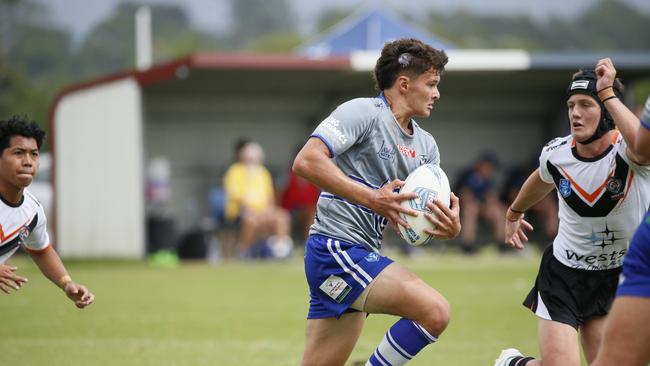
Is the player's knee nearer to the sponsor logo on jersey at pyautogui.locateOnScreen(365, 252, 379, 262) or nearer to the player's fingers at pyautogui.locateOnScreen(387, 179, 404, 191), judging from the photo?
the sponsor logo on jersey at pyautogui.locateOnScreen(365, 252, 379, 262)

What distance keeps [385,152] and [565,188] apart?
1.11 m

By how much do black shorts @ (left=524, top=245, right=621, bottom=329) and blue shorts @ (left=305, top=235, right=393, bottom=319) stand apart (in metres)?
1.05

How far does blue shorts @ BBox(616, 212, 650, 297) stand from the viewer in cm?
472

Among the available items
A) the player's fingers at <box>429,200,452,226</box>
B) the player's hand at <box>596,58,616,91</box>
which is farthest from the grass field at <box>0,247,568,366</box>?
the player's hand at <box>596,58,616,91</box>

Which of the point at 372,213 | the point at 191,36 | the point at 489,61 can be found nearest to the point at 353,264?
the point at 372,213

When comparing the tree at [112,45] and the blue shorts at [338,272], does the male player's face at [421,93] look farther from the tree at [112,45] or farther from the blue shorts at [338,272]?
the tree at [112,45]

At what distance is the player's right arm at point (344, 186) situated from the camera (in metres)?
5.66

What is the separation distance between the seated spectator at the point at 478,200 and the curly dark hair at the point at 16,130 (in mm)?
15596

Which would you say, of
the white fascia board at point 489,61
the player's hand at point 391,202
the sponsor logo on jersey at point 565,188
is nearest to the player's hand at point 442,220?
the player's hand at point 391,202

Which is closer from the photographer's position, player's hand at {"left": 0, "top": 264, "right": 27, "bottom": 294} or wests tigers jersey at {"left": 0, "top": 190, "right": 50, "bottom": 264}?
player's hand at {"left": 0, "top": 264, "right": 27, "bottom": 294}

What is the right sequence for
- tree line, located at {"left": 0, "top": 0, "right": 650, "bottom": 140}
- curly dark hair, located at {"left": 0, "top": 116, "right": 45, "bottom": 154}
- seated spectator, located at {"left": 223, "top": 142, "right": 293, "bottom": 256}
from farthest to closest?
tree line, located at {"left": 0, "top": 0, "right": 650, "bottom": 140}, seated spectator, located at {"left": 223, "top": 142, "right": 293, "bottom": 256}, curly dark hair, located at {"left": 0, "top": 116, "right": 45, "bottom": 154}

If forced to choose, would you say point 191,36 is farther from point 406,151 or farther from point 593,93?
point 593,93

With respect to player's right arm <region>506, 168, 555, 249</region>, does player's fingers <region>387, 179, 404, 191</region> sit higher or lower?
higher

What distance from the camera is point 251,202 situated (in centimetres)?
1930
